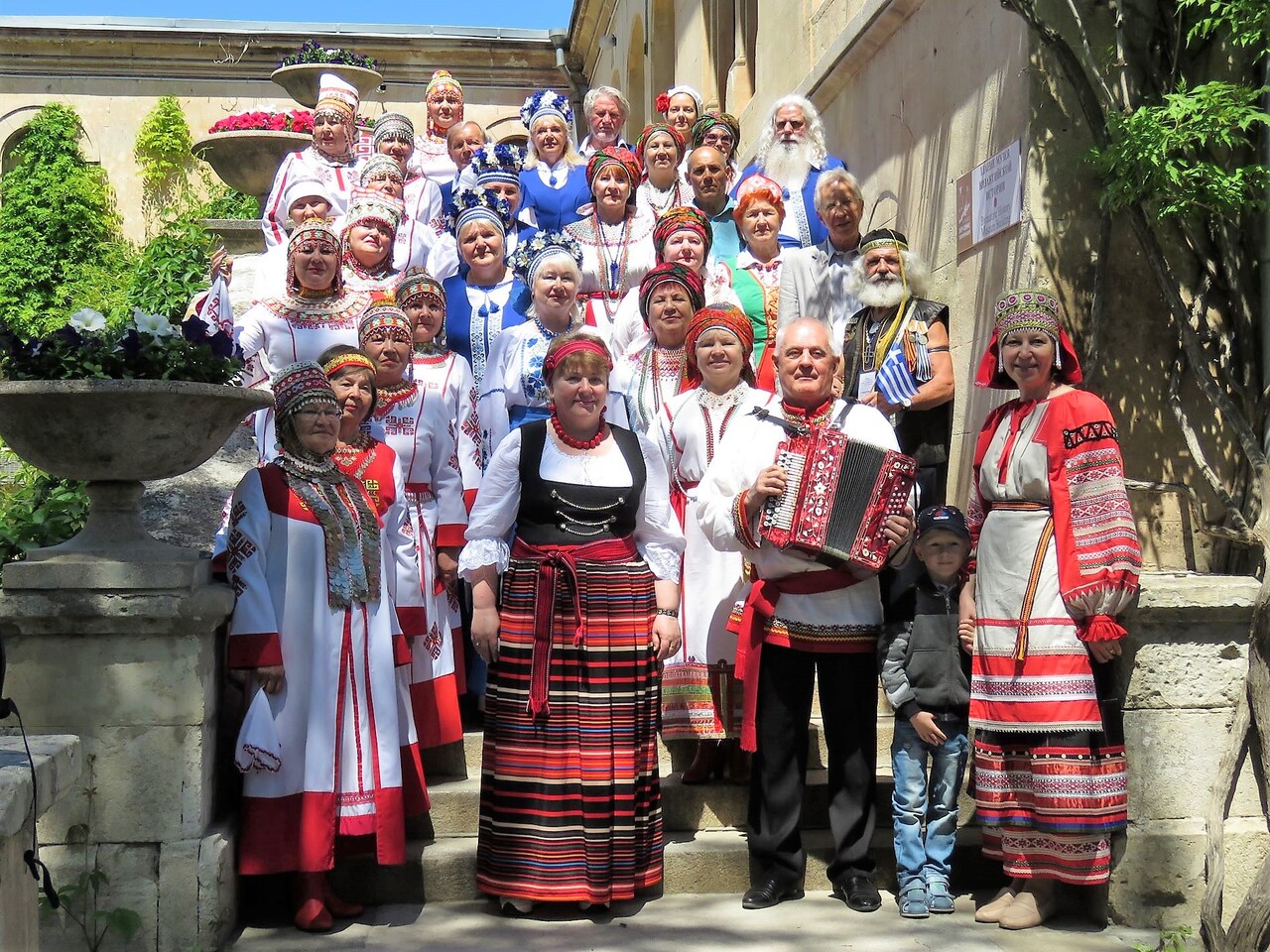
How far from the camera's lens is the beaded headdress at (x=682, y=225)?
656 centimetres

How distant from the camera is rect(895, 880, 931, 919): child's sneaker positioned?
473 centimetres

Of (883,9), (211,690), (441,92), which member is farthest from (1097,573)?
(441,92)

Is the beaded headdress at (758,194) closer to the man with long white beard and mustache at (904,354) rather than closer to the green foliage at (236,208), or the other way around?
the man with long white beard and mustache at (904,354)

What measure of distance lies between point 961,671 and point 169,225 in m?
16.5

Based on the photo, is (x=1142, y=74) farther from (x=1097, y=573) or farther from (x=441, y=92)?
Answer: (x=441, y=92)

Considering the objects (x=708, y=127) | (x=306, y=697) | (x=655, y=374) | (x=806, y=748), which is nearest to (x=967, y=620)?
(x=806, y=748)

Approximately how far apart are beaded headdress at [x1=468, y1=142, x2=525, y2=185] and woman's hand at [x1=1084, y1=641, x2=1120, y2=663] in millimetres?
4319

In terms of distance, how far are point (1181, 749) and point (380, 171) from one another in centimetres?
544

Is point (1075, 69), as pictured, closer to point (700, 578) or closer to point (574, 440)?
point (700, 578)

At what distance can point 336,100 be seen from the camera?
903 centimetres

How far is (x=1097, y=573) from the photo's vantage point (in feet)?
14.7

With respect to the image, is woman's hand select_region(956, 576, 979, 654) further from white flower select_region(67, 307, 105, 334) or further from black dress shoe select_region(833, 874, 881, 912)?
white flower select_region(67, 307, 105, 334)

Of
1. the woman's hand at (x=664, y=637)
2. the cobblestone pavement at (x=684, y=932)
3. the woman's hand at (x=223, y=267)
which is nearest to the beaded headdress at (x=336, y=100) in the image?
the woman's hand at (x=223, y=267)

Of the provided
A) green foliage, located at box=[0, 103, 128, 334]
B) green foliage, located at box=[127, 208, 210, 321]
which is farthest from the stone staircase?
green foliage, located at box=[0, 103, 128, 334]
